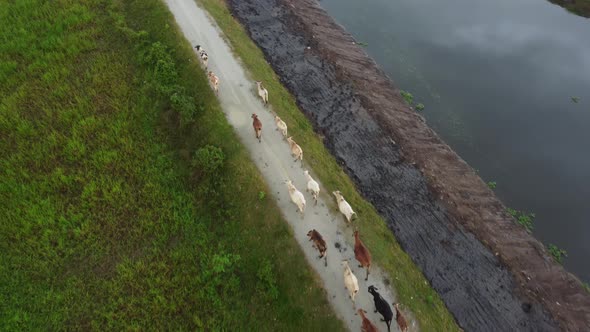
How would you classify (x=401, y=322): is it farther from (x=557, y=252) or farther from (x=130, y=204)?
(x=557, y=252)

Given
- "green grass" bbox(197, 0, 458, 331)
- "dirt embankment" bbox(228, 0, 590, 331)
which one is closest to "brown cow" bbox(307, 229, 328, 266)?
"green grass" bbox(197, 0, 458, 331)

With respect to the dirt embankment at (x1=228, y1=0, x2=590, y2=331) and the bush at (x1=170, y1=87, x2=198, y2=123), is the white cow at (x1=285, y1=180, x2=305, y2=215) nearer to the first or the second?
the dirt embankment at (x1=228, y1=0, x2=590, y2=331)

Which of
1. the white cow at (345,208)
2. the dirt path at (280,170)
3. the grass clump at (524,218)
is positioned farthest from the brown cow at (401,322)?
the grass clump at (524,218)

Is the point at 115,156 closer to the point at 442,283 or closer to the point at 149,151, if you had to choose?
the point at 149,151

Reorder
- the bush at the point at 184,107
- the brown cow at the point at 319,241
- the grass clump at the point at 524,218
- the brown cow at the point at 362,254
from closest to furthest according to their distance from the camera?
1. the brown cow at the point at 362,254
2. the brown cow at the point at 319,241
3. the bush at the point at 184,107
4. the grass clump at the point at 524,218

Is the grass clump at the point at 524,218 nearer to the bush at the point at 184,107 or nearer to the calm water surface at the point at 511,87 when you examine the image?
the calm water surface at the point at 511,87

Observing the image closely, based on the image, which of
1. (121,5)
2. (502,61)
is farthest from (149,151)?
(502,61)
